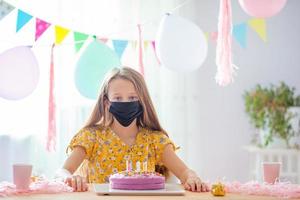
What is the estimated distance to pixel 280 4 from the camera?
298 cm

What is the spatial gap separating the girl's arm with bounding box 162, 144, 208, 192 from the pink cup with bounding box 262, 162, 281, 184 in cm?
23

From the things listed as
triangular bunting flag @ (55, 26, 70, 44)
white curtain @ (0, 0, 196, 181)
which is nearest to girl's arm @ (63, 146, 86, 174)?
triangular bunting flag @ (55, 26, 70, 44)

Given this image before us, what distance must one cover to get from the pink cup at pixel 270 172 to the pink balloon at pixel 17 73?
1244 mm

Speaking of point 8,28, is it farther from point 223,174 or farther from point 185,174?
point 185,174

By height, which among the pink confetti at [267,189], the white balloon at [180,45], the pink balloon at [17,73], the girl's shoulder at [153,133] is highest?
the white balloon at [180,45]

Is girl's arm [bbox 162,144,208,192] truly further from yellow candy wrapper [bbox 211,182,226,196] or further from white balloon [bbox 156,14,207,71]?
white balloon [bbox 156,14,207,71]

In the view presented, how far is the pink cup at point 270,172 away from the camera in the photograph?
84.0 inches

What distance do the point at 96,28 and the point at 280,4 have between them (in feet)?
4.83

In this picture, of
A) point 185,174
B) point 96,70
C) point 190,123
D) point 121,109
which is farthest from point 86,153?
point 190,123

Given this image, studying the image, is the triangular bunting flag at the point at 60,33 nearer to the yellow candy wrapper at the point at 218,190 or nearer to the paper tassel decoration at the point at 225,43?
the paper tassel decoration at the point at 225,43

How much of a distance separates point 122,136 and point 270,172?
598 mm

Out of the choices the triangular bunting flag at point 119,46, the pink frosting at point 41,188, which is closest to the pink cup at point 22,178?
the pink frosting at point 41,188

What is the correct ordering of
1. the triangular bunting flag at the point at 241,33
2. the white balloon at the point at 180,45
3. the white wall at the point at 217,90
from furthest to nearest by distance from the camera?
the white wall at the point at 217,90 → the triangular bunting flag at the point at 241,33 → the white balloon at the point at 180,45

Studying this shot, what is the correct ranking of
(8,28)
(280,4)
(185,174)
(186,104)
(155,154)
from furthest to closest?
(186,104)
(8,28)
(280,4)
(155,154)
(185,174)
